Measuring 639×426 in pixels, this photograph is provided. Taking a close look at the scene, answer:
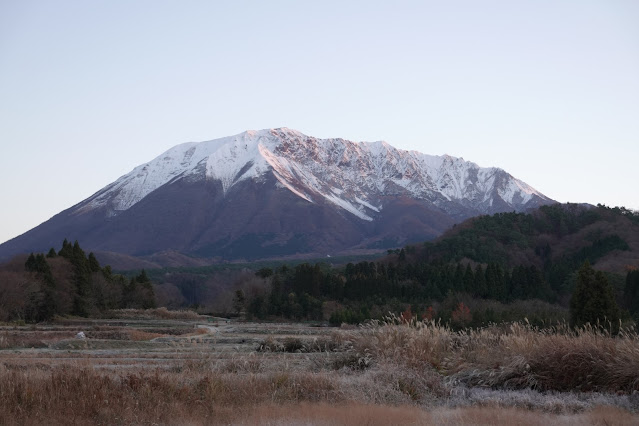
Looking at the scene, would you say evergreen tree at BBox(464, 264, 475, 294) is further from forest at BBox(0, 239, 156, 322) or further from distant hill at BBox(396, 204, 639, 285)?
forest at BBox(0, 239, 156, 322)

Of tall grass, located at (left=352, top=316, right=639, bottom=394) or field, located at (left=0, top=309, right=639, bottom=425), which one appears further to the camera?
tall grass, located at (left=352, top=316, right=639, bottom=394)

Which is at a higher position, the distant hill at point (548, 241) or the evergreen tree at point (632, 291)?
the distant hill at point (548, 241)

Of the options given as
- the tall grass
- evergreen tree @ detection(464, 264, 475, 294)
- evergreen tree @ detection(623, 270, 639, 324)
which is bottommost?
evergreen tree @ detection(623, 270, 639, 324)

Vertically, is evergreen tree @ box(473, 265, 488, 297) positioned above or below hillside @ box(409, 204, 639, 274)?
below

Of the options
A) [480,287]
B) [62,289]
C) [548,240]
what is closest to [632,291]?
[480,287]

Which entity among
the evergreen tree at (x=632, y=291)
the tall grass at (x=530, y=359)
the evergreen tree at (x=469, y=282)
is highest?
the tall grass at (x=530, y=359)

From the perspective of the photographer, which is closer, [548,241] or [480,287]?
[480,287]

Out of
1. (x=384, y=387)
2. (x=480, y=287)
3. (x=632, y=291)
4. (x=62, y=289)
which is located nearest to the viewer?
(x=384, y=387)

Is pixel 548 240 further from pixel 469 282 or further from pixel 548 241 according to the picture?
pixel 469 282

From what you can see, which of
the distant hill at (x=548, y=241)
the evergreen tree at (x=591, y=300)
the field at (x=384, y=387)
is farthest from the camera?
the distant hill at (x=548, y=241)

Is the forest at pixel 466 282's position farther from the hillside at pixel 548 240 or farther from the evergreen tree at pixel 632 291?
the hillside at pixel 548 240

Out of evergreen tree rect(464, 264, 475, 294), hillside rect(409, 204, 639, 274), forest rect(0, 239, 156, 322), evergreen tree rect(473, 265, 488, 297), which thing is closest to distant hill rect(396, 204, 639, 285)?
hillside rect(409, 204, 639, 274)

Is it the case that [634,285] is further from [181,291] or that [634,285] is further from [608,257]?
[181,291]

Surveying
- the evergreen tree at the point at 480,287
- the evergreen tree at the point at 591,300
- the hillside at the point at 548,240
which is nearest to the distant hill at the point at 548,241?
the hillside at the point at 548,240
